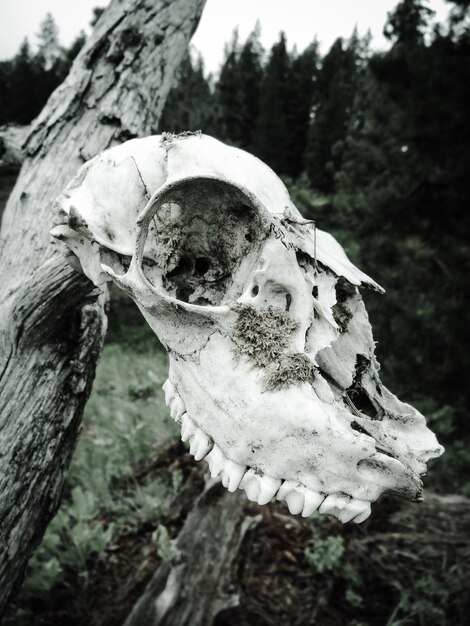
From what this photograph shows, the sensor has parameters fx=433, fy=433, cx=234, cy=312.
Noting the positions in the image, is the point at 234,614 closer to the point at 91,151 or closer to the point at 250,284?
the point at 250,284

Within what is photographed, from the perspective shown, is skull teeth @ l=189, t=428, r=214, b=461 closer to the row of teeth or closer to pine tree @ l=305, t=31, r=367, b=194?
the row of teeth

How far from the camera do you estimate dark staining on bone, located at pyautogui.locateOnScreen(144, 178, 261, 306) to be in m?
1.23

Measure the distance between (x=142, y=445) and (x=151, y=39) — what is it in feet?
10.9

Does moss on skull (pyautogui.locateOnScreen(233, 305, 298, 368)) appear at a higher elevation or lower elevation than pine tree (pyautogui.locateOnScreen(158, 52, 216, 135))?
lower

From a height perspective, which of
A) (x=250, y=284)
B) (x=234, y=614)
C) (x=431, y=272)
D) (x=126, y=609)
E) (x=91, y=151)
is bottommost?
(x=126, y=609)

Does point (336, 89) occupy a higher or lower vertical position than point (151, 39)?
higher

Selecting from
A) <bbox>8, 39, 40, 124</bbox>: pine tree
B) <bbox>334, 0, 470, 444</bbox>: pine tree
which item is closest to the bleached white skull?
<bbox>334, 0, 470, 444</bbox>: pine tree

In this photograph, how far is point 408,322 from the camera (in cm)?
379

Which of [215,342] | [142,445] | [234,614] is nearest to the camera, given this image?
[215,342]

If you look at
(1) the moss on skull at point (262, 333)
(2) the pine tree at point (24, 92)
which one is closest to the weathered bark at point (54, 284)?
(1) the moss on skull at point (262, 333)

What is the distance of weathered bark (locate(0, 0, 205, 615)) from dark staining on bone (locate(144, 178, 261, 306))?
322 millimetres

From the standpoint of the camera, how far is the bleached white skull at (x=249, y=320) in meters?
1.02

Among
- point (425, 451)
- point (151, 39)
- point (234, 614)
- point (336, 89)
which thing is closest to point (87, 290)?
point (425, 451)

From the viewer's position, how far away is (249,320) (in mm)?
1124
